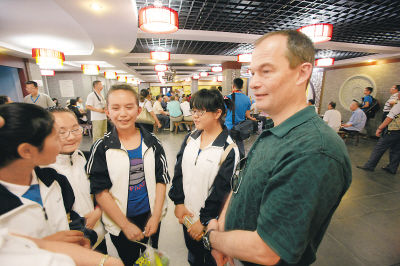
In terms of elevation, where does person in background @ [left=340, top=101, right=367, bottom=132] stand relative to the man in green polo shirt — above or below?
below

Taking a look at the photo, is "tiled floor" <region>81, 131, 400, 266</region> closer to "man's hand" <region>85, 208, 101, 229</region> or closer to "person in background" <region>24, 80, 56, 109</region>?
"man's hand" <region>85, 208, 101, 229</region>

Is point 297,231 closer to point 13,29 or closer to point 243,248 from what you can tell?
point 243,248

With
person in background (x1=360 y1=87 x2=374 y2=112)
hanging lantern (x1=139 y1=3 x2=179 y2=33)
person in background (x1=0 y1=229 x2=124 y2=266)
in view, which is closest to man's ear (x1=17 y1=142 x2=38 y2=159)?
person in background (x1=0 y1=229 x2=124 y2=266)

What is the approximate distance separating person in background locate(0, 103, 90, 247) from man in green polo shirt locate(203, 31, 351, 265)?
73 centimetres

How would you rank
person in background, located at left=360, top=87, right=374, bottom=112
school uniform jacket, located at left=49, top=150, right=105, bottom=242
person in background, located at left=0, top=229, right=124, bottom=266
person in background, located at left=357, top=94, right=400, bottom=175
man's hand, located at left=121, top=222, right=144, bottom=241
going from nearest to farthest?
person in background, located at left=0, top=229, right=124, bottom=266 < school uniform jacket, located at left=49, top=150, right=105, bottom=242 < man's hand, located at left=121, top=222, right=144, bottom=241 < person in background, located at left=357, top=94, right=400, bottom=175 < person in background, located at left=360, top=87, right=374, bottom=112

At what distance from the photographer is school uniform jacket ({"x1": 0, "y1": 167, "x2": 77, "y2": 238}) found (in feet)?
2.03

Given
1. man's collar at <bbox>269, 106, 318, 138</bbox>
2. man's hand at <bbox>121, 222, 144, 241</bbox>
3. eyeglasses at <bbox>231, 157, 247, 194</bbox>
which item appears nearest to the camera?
man's collar at <bbox>269, 106, 318, 138</bbox>

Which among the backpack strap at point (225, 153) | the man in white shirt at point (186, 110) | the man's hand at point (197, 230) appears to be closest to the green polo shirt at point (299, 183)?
the backpack strap at point (225, 153)

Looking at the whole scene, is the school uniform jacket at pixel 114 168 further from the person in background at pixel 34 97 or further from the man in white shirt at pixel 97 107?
the person in background at pixel 34 97

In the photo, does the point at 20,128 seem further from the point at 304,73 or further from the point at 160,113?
the point at 160,113

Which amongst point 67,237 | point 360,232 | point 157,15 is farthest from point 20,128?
point 360,232

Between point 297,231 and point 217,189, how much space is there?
71 cm

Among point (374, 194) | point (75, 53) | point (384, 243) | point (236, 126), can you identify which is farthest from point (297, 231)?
point (75, 53)

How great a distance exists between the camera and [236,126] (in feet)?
12.0
